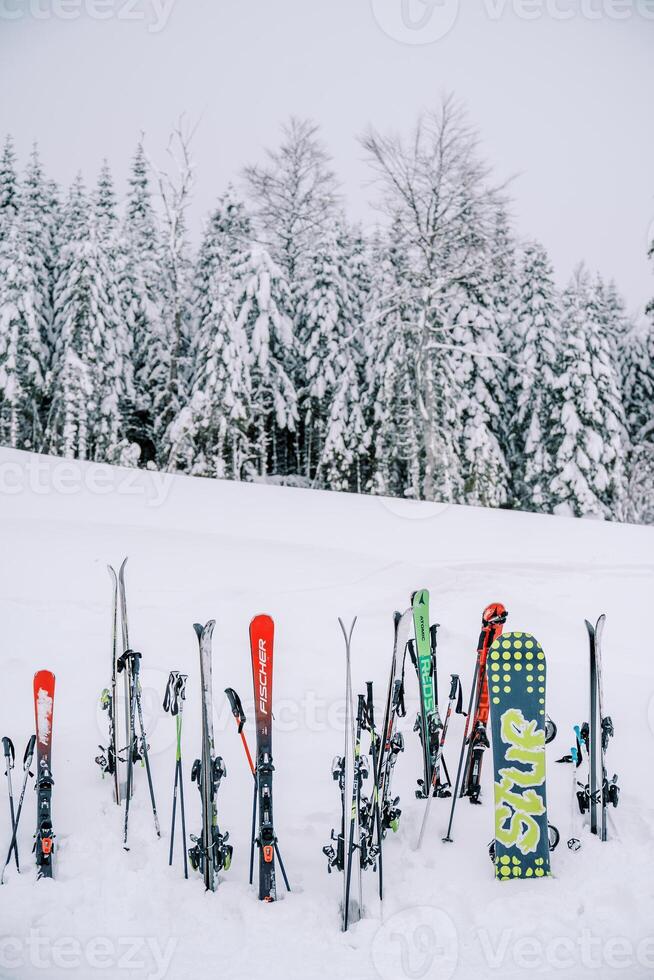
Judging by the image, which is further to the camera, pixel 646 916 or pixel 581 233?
pixel 581 233

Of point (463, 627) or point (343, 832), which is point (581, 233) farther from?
point (343, 832)

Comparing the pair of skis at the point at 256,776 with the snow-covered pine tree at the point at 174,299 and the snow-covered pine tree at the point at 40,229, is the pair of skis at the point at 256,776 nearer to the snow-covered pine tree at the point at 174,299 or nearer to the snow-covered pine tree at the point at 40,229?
the snow-covered pine tree at the point at 174,299

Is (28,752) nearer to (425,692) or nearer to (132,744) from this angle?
(132,744)

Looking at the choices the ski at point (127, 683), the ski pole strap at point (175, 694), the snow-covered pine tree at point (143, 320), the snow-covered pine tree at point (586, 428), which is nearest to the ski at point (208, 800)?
the ski pole strap at point (175, 694)

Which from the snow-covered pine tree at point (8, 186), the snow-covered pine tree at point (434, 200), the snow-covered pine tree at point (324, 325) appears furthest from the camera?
the snow-covered pine tree at point (8, 186)

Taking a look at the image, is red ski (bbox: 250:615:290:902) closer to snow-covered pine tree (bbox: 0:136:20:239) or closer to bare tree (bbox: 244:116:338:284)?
bare tree (bbox: 244:116:338:284)

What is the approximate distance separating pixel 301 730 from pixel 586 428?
50.1 feet

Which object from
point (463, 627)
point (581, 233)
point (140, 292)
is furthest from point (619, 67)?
point (463, 627)

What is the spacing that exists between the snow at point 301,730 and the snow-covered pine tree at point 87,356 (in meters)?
9.84

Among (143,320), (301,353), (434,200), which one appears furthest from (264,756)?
(143,320)

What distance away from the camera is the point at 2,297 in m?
18.5

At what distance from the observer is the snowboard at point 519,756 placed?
298 centimetres

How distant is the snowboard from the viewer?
2982 mm

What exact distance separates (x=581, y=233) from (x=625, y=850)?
27.7 meters
